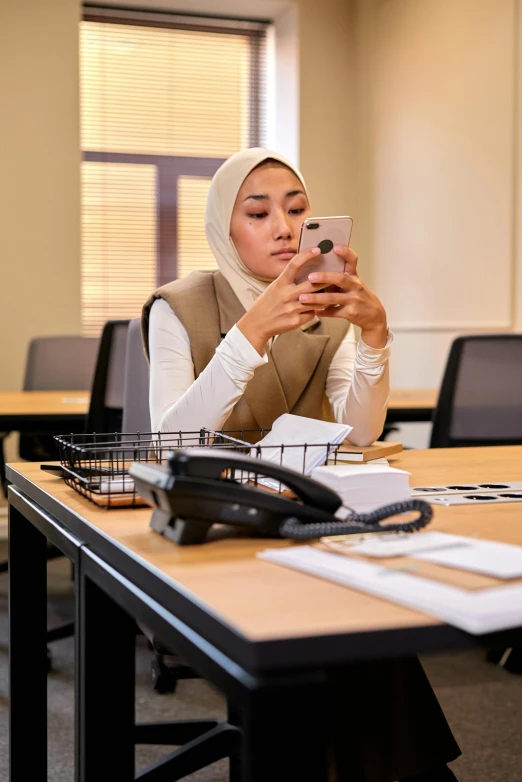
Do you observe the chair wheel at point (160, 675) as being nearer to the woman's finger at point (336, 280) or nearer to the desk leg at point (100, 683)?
the desk leg at point (100, 683)

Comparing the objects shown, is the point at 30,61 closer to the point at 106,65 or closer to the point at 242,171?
the point at 106,65

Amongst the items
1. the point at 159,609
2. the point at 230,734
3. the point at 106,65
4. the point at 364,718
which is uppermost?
the point at 106,65

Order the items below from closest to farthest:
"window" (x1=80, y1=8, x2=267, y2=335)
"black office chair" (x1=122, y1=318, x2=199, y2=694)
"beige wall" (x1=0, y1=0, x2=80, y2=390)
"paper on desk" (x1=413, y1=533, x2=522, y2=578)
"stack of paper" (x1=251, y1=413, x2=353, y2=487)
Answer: "paper on desk" (x1=413, y1=533, x2=522, y2=578), "stack of paper" (x1=251, y1=413, x2=353, y2=487), "black office chair" (x1=122, y1=318, x2=199, y2=694), "beige wall" (x1=0, y1=0, x2=80, y2=390), "window" (x1=80, y1=8, x2=267, y2=335)

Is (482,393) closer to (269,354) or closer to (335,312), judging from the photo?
(269,354)

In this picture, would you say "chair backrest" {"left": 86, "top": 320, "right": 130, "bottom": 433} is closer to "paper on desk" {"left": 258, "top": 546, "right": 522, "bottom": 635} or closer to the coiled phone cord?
the coiled phone cord

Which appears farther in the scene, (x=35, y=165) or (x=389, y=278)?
(x=389, y=278)

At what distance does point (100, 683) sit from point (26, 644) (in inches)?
17.8

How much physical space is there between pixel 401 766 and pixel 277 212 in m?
1.01

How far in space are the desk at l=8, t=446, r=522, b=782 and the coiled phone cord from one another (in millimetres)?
34

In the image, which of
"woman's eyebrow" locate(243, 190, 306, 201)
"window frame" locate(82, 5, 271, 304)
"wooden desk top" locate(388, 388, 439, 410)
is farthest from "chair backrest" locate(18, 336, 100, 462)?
"woman's eyebrow" locate(243, 190, 306, 201)

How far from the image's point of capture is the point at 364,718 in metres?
1.11

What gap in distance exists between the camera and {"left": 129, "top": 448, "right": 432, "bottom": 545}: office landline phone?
29.6 inches

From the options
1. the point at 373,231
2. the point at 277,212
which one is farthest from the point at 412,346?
the point at 277,212

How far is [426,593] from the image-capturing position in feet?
1.97
